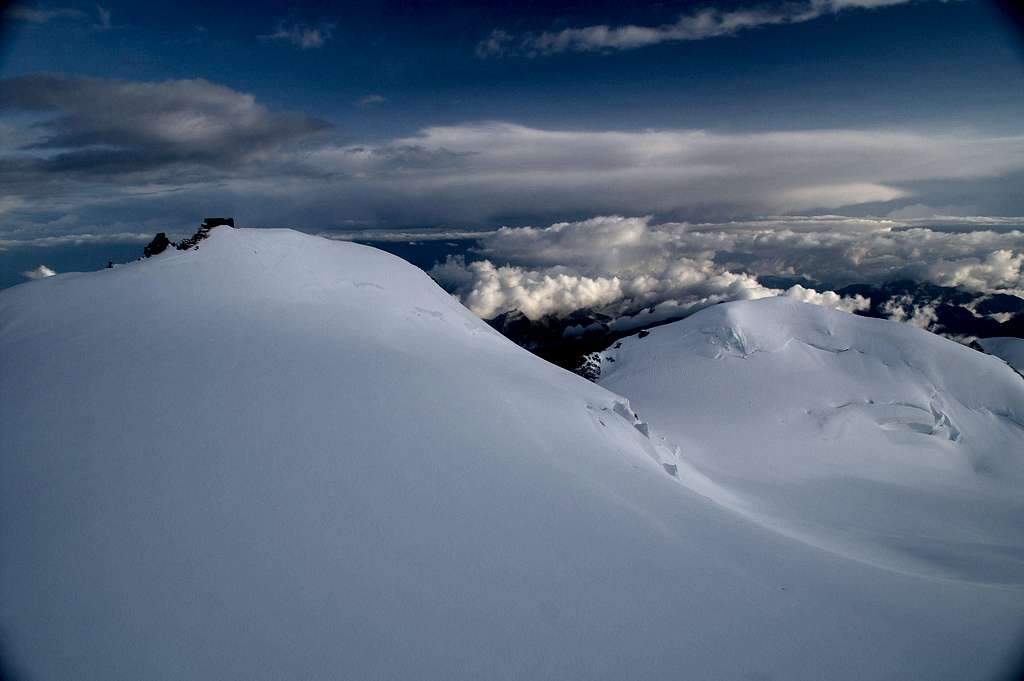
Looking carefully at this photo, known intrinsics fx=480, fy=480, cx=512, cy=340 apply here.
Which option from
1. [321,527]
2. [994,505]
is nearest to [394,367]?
[321,527]

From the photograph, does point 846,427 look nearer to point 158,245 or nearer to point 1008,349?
point 158,245

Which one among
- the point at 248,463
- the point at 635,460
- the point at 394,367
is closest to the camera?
the point at 248,463

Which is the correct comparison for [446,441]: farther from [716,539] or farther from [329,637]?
[716,539]

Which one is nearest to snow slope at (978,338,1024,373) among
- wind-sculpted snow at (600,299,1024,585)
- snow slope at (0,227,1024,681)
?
wind-sculpted snow at (600,299,1024,585)

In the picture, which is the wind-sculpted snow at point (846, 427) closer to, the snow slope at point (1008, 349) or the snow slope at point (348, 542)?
the snow slope at point (348, 542)

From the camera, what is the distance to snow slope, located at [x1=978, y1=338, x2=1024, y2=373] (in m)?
123

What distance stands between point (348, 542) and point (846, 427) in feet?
127

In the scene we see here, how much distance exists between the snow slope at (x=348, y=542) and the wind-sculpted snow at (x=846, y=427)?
7574mm

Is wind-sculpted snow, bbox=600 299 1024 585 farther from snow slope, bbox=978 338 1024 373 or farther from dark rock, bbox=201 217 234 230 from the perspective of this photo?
snow slope, bbox=978 338 1024 373

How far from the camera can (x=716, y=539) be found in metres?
11.1

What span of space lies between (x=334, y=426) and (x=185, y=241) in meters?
14.2

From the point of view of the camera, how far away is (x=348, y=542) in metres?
7.91

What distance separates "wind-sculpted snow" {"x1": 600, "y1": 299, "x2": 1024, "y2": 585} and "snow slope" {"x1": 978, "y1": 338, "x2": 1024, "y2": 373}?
11547 centimetres

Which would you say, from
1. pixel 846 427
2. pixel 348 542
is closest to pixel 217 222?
pixel 348 542
